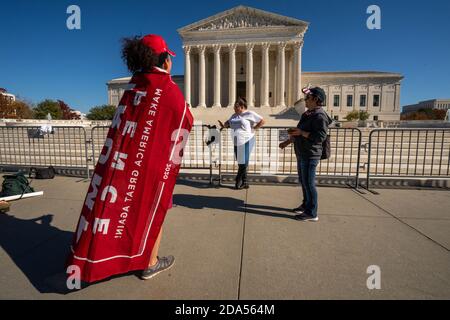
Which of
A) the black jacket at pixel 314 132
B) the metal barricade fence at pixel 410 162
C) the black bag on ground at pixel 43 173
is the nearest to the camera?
the black jacket at pixel 314 132

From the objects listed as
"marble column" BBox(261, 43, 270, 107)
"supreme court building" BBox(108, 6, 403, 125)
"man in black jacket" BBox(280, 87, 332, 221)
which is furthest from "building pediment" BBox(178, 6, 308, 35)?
"man in black jacket" BBox(280, 87, 332, 221)

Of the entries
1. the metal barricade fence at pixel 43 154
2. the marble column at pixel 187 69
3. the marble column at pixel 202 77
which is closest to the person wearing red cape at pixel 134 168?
the metal barricade fence at pixel 43 154

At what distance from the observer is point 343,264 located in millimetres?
2420

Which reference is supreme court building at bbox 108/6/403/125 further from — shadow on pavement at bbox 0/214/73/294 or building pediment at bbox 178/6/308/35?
shadow on pavement at bbox 0/214/73/294

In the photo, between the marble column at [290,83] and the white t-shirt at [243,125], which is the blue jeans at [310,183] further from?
the marble column at [290,83]

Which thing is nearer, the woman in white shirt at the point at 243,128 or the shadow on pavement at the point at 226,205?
the shadow on pavement at the point at 226,205

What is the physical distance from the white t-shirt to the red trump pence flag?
309 centimetres

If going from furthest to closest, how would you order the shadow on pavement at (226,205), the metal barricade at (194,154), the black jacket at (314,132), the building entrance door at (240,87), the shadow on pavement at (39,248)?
1. the building entrance door at (240,87)
2. the metal barricade at (194,154)
3. the shadow on pavement at (226,205)
4. the black jacket at (314,132)
5. the shadow on pavement at (39,248)

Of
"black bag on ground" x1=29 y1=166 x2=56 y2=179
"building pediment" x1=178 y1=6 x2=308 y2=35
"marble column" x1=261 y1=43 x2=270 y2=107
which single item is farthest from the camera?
"marble column" x1=261 y1=43 x2=270 y2=107

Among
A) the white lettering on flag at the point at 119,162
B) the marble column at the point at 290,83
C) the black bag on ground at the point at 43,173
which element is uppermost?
the marble column at the point at 290,83

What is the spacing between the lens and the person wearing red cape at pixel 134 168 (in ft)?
6.44

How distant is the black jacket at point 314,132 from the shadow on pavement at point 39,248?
3148 mm

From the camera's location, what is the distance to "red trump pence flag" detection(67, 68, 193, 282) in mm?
1963

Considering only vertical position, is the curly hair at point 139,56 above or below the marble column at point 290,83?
below
